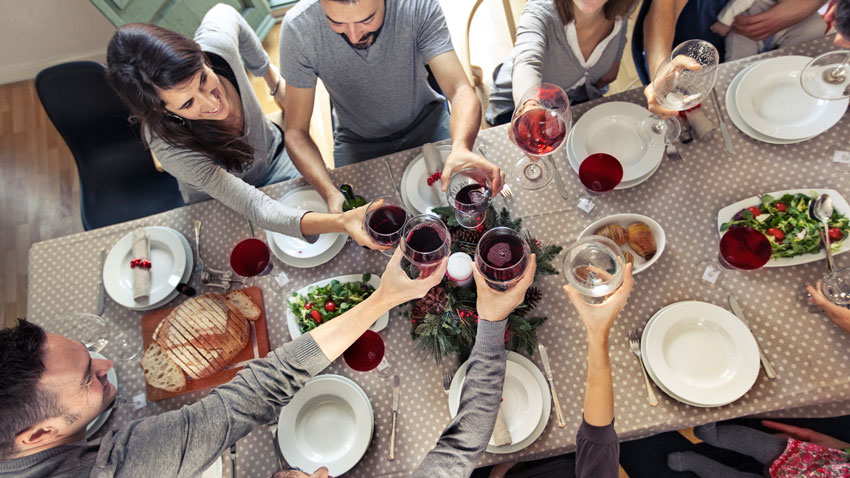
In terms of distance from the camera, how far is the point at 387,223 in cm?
126

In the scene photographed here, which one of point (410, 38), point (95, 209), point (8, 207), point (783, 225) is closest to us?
point (783, 225)

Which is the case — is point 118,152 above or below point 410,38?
below

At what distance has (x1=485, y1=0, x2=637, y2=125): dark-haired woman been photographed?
161cm

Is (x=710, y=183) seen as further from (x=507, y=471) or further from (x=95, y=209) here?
(x=95, y=209)

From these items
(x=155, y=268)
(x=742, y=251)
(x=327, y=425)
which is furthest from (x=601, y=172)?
(x=155, y=268)

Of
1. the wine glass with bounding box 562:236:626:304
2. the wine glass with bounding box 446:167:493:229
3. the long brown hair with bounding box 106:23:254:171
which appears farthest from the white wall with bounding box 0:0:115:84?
the wine glass with bounding box 562:236:626:304

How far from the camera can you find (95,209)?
2213 millimetres

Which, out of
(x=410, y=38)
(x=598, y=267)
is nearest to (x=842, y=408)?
(x=598, y=267)

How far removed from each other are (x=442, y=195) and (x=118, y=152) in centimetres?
170

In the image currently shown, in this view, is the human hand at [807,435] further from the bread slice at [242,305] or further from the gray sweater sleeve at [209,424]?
the bread slice at [242,305]

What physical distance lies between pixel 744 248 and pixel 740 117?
43 centimetres

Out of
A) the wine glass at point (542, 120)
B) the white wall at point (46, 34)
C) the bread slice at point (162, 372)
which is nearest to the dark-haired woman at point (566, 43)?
the wine glass at point (542, 120)

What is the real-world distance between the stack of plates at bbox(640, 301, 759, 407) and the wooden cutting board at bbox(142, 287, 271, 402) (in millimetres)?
1127

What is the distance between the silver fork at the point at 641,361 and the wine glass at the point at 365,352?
711mm
